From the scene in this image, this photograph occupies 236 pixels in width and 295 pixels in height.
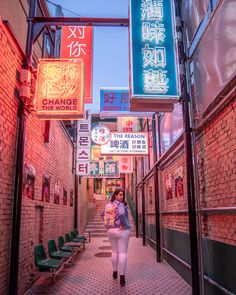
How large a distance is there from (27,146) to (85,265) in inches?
172

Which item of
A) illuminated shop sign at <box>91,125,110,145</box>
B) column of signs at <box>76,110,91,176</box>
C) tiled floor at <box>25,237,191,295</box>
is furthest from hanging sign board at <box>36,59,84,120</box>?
column of signs at <box>76,110,91,176</box>

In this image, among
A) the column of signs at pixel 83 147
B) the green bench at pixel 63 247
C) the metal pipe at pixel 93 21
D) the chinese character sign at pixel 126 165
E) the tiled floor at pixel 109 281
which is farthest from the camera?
the chinese character sign at pixel 126 165

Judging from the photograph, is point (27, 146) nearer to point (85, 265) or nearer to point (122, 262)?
point (122, 262)

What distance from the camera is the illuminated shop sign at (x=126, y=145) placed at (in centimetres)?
1153

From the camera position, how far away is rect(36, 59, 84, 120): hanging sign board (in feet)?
18.6

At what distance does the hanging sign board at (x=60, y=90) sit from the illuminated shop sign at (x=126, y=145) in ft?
18.8

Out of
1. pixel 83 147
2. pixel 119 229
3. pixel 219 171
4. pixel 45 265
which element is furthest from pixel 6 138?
pixel 83 147

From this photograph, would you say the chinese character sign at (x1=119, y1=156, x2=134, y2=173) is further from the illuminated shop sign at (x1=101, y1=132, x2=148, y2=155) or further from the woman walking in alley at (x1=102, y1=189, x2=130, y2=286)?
the woman walking in alley at (x1=102, y1=189, x2=130, y2=286)

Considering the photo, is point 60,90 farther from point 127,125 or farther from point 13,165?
point 127,125

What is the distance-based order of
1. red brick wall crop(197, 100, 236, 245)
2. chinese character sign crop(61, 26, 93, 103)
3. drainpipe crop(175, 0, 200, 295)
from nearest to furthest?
red brick wall crop(197, 100, 236, 245) < drainpipe crop(175, 0, 200, 295) < chinese character sign crop(61, 26, 93, 103)

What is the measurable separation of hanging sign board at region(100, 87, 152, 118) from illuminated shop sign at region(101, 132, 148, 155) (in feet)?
4.41

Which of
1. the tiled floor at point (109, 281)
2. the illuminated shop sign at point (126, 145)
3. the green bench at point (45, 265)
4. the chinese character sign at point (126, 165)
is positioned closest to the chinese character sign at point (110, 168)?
the chinese character sign at point (126, 165)

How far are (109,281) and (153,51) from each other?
17.2ft

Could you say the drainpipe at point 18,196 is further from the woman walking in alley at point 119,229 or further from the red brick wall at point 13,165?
the woman walking in alley at point 119,229
